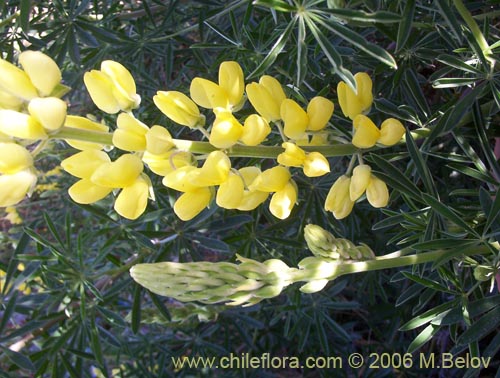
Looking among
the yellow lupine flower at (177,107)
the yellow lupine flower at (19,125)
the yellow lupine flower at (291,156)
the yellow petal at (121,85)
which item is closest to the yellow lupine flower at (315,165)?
the yellow lupine flower at (291,156)

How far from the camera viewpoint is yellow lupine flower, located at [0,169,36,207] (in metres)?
0.95

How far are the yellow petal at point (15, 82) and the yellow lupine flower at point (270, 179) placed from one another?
42 centimetres

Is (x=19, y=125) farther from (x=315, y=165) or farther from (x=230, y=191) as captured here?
(x=315, y=165)

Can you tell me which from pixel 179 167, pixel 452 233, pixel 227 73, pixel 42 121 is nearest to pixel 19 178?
pixel 42 121

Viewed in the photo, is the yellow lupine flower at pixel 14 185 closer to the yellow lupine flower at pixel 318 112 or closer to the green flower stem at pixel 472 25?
the yellow lupine flower at pixel 318 112

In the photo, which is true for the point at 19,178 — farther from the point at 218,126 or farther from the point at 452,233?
the point at 452,233

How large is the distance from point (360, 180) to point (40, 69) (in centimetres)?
60

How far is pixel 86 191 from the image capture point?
3.45 feet

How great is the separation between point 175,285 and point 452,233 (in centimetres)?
66

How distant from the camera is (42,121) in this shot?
36.2 inches

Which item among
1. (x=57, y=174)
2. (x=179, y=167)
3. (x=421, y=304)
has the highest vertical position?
(x=179, y=167)

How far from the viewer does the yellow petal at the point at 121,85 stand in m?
1.08

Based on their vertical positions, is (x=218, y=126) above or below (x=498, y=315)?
above

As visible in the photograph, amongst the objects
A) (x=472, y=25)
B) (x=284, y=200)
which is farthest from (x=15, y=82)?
(x=472, y=25)
